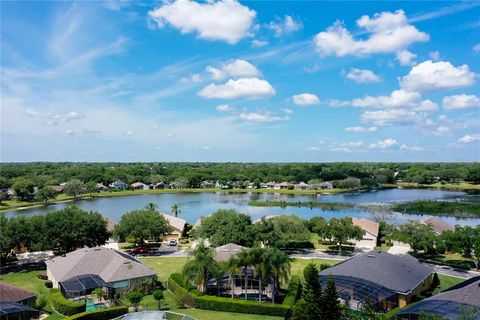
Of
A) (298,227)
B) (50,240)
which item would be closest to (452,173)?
(298,227)

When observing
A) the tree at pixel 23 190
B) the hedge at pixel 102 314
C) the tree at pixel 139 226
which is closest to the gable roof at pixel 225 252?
the hedge at pixel 102 314

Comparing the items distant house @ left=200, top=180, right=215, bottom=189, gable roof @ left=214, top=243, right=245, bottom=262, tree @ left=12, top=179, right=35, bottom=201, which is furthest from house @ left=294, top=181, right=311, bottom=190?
gable roof @ left=214, top=243, right=245, bottom=262

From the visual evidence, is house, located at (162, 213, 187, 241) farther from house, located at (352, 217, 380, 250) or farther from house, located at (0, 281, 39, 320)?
house, located at (0, 281, 39, 320)

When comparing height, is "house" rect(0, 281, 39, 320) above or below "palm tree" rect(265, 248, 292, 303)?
below

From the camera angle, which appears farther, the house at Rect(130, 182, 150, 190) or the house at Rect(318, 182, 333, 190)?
the house at Rect(130, 182, 150, 190)

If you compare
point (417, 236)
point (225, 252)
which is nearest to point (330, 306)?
point (225, 252)

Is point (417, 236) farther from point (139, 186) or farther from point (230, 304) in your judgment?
point (139, 186)
